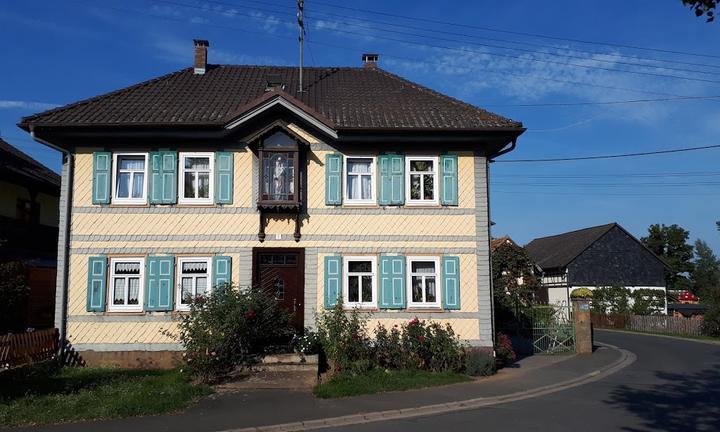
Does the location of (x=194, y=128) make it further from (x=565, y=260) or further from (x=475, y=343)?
(x=565, y=260)

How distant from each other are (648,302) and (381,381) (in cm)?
3406

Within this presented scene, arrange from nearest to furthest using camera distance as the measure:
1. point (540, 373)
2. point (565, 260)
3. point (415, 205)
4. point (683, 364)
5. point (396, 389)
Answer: point (396, 389) → point (540, 373) → point (415, 205) → point (683, 364) → point (565, 260)

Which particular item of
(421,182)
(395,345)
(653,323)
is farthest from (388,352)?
(653,323)

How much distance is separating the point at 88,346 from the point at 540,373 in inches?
475

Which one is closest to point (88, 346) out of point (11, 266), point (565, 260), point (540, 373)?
point (11, 266)

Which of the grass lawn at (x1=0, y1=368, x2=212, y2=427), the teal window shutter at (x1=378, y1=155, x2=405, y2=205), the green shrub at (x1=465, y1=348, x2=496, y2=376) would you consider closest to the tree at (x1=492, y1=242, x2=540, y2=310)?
the green shrub at (x1=465, y1=348, x2=496, y2=376)

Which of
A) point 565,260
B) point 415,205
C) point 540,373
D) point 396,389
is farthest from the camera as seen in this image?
point 565,260

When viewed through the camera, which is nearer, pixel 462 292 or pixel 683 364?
pixel 462 292

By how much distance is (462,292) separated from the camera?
16312mm

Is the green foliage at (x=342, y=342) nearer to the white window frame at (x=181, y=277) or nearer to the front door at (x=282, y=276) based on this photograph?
the front door at (x=282, y=276)

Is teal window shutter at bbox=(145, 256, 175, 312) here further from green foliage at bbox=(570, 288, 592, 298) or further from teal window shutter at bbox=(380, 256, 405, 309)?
green foliage at bbox=(570, 288, 592, 298)

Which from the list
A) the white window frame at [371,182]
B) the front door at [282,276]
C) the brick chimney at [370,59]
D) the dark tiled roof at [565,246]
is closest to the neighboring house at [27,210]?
the front door at [282,276]

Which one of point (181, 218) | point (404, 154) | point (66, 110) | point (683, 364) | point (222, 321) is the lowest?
point (683, 364)

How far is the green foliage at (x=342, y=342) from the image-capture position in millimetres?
14219
